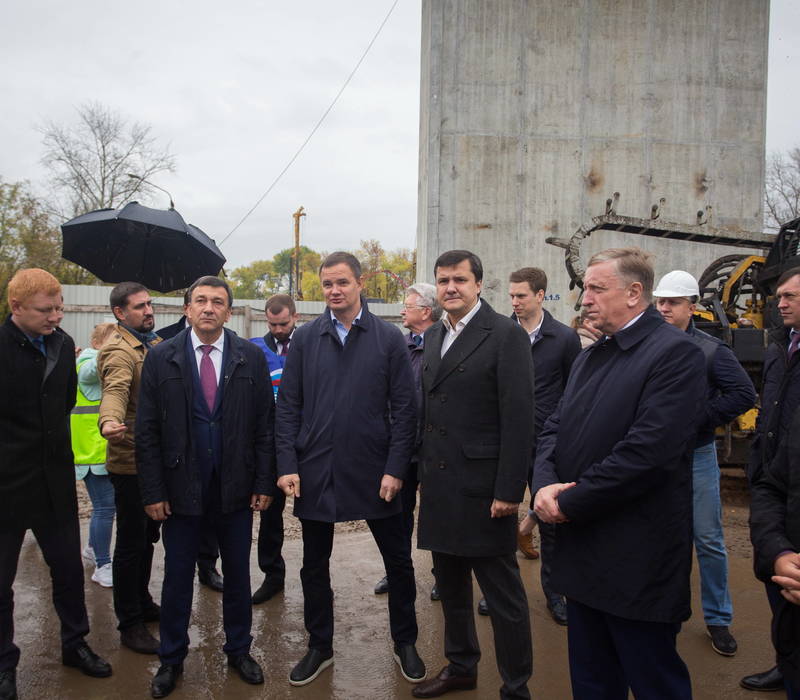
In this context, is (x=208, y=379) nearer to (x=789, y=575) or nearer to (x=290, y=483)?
(x=290, y=483)

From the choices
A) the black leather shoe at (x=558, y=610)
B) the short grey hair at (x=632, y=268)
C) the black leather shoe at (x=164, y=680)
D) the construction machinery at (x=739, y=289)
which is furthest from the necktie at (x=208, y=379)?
the construction machinery at (x=739, y=289)

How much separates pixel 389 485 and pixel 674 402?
152 cm

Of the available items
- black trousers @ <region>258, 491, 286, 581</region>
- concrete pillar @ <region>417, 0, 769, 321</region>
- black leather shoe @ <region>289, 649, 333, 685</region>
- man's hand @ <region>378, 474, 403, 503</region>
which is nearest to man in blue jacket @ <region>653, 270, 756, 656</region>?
man's hand @ <region>378, 474, 403, 503</region>

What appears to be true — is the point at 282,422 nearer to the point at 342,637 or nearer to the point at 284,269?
the point at 342,637

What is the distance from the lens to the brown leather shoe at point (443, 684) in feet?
10.2

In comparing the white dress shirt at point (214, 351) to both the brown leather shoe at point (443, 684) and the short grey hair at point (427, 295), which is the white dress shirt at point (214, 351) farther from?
the brown leather shoe at point (443, 684)

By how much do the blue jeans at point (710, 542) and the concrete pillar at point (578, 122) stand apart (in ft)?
34.7

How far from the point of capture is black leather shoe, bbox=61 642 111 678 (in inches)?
128

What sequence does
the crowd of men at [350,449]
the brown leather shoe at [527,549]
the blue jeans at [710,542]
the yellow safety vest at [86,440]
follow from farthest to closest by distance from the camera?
the brown leather shoe at [527,549] → the yellow safety vest at [86,440] → the blue jeans at [710,542] → the crowd of men at [350,449]

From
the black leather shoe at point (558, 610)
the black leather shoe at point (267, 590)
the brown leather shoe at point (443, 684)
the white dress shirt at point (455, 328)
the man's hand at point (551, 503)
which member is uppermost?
the white dress shirt at point (455, 328)

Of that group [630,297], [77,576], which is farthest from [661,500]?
[77,576]

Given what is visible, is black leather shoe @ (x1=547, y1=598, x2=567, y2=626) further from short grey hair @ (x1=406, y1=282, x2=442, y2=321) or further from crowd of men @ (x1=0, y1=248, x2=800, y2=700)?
short grey hair @ (x1=406, y1=282, x2=442, y2=321)

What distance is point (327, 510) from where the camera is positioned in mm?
3225

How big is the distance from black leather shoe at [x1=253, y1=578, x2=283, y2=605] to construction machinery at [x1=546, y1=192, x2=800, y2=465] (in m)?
3.96
